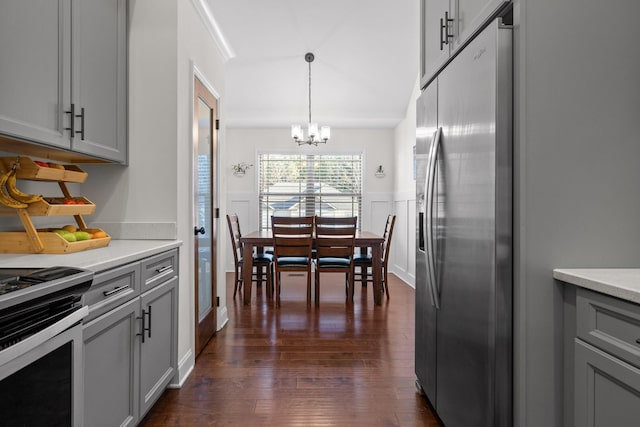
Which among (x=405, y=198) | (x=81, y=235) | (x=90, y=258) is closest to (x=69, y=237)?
(x=81, y=235)

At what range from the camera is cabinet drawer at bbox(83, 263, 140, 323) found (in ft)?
4.76

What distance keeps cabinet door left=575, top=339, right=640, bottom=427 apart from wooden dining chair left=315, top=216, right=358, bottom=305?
10.3ft

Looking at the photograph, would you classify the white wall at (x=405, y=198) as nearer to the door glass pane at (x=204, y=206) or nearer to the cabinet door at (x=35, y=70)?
→ the door glass pane at (x=204, y=206)

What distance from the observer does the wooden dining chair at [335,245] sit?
4.36m

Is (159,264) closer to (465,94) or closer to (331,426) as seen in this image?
(331,426)

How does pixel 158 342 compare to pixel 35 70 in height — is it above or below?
below

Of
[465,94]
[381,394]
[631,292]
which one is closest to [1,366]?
[631,292]

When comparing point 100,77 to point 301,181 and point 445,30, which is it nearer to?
point 445,30

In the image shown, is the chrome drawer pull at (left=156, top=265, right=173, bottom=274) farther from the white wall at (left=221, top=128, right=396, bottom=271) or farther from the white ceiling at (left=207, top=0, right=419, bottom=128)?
the white wall at (left=221, top=128, right=396, bottom=271)

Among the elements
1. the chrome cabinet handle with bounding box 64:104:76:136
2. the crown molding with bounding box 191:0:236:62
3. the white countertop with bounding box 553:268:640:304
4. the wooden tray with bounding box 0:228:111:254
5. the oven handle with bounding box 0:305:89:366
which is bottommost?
the oven handle with bounding box 0:305:89:366

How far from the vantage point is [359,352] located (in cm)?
302

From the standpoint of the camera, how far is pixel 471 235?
1.55m

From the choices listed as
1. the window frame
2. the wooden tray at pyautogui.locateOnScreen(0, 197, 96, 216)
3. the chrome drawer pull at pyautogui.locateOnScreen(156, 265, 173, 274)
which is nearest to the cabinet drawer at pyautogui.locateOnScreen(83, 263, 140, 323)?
the chrome drawer pull at pyautogui.locateOnScreen(156, 265, 173, 274)

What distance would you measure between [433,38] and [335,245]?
2.66 m
